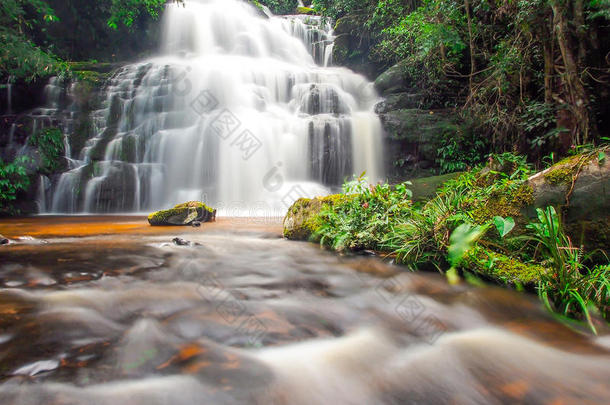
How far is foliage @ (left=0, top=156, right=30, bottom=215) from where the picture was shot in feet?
28.5

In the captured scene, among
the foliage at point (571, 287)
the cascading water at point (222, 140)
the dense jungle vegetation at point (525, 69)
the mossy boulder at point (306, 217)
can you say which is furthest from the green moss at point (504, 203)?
the cascading water at point (222, 140)

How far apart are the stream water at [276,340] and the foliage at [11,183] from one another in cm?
780

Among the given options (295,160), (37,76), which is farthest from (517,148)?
(37,76)

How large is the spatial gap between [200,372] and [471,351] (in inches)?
54.1

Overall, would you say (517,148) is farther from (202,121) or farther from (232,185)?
(202,121)

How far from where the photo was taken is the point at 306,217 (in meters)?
4.79

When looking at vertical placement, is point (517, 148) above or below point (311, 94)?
below

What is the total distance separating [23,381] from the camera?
127cm

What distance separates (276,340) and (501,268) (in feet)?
6.59

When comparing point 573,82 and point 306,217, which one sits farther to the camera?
point 573,82

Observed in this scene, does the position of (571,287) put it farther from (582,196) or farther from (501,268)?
(582,196)

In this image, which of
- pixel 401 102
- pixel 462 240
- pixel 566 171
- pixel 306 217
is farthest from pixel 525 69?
pixel 462 240

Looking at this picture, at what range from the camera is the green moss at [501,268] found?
8.14ft

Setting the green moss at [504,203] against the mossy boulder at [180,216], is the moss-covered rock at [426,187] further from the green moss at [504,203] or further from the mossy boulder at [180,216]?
the mossy boulder at [180,216]
